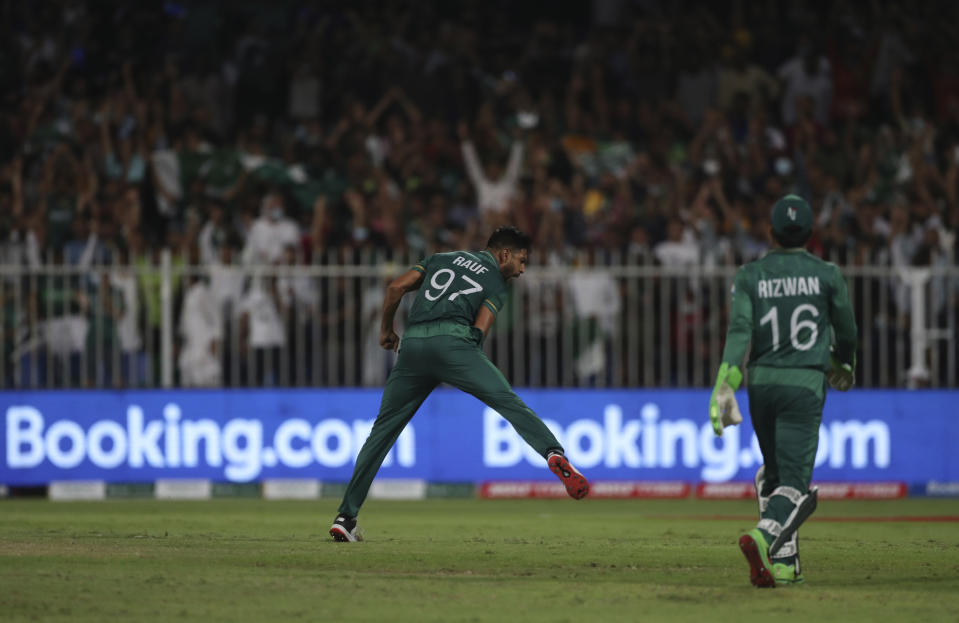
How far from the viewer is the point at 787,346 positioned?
9227 millimetres

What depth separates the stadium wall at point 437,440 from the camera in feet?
62.1

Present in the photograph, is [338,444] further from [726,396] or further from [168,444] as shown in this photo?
[726,396]

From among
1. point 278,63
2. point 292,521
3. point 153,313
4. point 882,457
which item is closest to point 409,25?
→ point 278,63

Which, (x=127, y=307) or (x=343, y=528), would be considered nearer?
(x=343, y=528)

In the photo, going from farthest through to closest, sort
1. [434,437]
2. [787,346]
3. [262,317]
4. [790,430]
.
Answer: [434,437] < [262,317] < [787,346] < [790,430]

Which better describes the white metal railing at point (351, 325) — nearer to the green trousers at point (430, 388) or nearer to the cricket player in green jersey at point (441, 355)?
the cricket player in green jersey at point (441, 355)

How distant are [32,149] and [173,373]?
15.2ft

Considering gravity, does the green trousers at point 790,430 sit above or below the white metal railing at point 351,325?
below

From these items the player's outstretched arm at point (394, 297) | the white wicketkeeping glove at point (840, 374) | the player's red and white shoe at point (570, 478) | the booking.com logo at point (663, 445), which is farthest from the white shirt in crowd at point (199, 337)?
the white wicketkeeping glove at point (840, 374)

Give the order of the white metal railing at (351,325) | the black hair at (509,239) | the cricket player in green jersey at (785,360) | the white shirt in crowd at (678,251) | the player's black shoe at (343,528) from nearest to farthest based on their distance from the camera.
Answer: the cricket player in green jersey at (785,360) → the player's black shoe at (343,528) → the black hair at (509,239) → the white metal railing at (351,325) → the white shirt in crowd at (678,251)

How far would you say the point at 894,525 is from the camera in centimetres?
1494

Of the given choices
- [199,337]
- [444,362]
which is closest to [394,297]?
[444,362]

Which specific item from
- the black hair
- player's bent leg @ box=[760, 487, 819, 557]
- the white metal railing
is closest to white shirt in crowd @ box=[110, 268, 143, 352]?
the white metal railing

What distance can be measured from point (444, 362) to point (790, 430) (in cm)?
282
